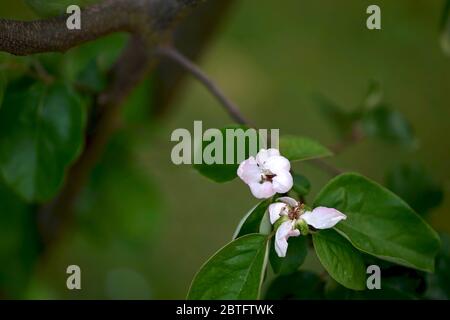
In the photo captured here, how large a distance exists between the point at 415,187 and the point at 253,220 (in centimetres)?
26

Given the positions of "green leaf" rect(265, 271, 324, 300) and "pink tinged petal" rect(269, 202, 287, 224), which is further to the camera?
"green leaf" rect(265, 271, 324, 300)

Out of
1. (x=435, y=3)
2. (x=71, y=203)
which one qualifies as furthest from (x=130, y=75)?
(x=435, y=3)

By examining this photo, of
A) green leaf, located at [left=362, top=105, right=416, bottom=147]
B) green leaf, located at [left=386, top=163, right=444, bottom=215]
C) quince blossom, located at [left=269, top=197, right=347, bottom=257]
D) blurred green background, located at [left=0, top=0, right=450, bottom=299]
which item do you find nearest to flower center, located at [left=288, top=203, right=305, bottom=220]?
quince blossom, located at [left=269, top=197, right=347, bottom=257]

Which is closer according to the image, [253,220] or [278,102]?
[253,220]

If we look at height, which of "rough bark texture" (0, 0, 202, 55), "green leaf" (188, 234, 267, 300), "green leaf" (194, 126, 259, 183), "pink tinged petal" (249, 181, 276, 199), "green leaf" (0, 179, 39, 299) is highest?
"rough bark texture" (0, 0, 202, 55)

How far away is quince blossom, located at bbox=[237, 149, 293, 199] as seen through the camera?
0.39 metres

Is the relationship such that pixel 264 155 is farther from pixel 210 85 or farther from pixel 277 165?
pixel 210 85

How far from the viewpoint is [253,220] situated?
41 centimetres

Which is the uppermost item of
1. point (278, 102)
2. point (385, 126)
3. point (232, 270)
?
point (278, 102)

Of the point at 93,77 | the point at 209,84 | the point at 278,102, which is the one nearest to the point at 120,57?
the point at 93,77

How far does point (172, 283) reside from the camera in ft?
3.56

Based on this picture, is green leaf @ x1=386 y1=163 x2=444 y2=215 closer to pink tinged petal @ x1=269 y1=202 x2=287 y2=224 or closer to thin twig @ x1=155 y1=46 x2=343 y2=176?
thin twig @ x1=155 y1=46 x2=343 y2=176

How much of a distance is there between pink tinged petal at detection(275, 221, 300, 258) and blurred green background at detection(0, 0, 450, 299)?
49cm
